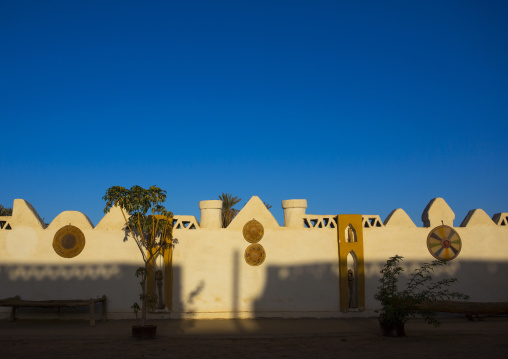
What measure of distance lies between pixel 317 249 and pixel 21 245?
982 cm

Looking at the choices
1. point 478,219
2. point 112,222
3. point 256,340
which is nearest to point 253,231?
point 112,222

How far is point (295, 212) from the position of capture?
15.3 metres

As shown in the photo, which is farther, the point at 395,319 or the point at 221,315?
the point at 221,315

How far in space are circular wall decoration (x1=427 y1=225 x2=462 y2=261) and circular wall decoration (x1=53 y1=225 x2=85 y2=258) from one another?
1173 cm

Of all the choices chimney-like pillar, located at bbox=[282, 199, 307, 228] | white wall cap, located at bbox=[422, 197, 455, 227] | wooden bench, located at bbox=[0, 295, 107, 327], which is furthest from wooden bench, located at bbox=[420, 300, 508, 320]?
wooden bench, located at bbox=[0, 295, 107, 327]

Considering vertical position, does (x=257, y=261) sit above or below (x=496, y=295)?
above

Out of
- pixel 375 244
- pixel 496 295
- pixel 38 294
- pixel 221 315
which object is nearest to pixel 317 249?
pixel 375 244

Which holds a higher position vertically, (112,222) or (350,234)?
(112,222)

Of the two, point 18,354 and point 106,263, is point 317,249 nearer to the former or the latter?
point 106,263

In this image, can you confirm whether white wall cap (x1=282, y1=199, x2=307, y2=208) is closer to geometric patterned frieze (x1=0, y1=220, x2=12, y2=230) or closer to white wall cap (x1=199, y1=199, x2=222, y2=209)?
white wall cap (x1=199, y1=199, x2=222, y2=209)

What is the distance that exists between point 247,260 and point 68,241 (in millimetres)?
5943

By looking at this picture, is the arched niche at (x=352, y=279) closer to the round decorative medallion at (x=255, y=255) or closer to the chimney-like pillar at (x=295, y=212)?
the chimney-like pillar at (x=295, y=212)

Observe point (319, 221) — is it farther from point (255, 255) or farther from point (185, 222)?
point (185, 222)

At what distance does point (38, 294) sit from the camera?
14.3 metres
